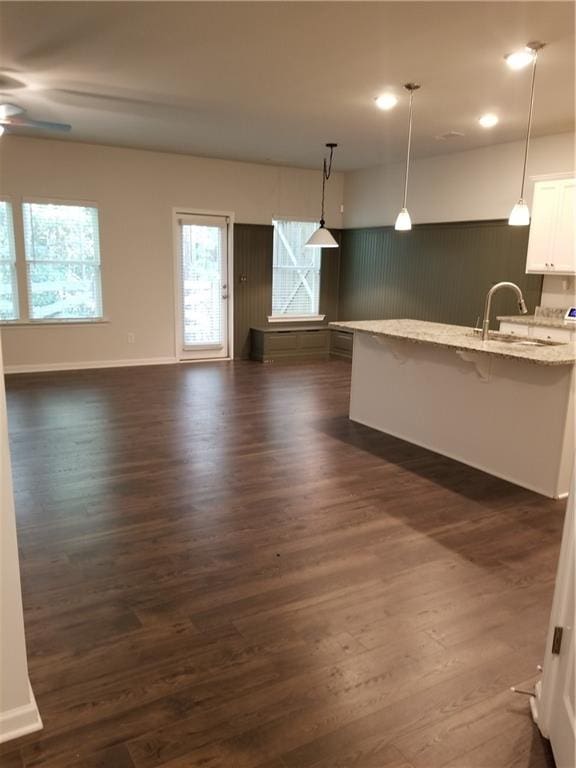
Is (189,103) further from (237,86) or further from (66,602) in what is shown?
(66,602)

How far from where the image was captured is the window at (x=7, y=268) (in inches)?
268

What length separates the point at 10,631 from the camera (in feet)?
5.40

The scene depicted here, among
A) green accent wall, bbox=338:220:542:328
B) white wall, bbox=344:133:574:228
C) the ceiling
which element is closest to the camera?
the ceiling

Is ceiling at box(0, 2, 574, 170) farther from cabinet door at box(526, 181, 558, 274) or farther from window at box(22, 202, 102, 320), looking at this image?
window at box(22, 202, 102, 320)

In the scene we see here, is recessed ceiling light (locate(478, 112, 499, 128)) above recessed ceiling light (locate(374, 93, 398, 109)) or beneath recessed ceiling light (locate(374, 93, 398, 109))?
above

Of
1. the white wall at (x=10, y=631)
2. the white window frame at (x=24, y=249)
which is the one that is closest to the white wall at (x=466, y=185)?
the white window frame at (x=24, y=249)

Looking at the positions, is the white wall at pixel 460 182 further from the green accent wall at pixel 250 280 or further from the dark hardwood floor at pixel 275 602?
the dark hardwood floor at pixel 275 602

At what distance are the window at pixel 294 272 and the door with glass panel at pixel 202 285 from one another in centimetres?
92

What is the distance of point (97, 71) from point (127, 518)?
11.2 ft

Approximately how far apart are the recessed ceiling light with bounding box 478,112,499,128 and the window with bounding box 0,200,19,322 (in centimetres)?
553

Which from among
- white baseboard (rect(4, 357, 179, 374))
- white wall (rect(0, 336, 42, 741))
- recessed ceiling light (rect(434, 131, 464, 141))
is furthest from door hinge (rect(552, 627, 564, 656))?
white baseboard (rect(4, 357, 179, 374))

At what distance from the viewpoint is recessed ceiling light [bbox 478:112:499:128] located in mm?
5238

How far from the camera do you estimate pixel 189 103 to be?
16.6 feet

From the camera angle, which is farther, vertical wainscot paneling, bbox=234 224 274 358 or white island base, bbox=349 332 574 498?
vertical wainscot paneling, bbox=234 224 274 358
